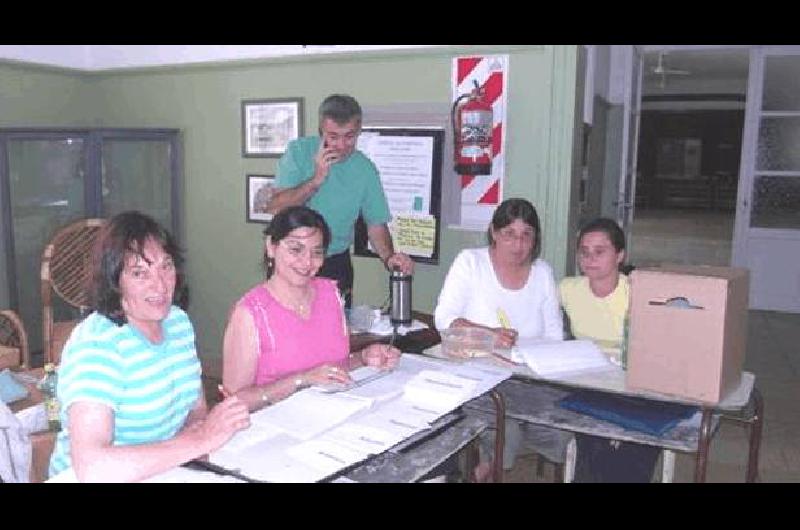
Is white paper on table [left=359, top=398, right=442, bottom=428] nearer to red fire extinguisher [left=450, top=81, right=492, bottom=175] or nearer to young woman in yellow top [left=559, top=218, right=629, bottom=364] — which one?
young woman in yellow top [left=559, top=218, right=629, bottom=364]

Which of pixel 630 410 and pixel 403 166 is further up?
pixel 403 166

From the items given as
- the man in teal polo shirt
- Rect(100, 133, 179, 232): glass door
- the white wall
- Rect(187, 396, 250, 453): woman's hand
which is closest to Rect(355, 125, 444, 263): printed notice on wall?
the man in teal polo shirt

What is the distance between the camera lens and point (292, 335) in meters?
2.13

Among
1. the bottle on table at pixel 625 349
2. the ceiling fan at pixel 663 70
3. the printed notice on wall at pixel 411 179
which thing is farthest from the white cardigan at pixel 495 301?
the ceiling fan at pixel 663 70

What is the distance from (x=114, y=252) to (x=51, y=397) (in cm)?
97

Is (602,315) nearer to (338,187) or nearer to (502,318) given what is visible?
(502,318)

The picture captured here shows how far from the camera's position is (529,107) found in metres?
3.46

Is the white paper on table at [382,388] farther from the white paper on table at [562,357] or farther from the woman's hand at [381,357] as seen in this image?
the white paper on table at [562,357]

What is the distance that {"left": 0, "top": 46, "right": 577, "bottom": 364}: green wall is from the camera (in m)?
3.43

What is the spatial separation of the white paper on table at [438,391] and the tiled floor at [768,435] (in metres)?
0.79

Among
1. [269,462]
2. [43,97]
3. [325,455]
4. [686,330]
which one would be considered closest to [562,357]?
[686,330]
